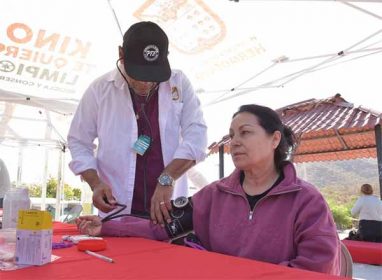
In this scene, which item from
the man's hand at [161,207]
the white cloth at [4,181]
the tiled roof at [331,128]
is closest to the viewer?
the man's hand at [161,207]

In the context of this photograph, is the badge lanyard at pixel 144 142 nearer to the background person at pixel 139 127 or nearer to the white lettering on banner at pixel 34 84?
the background person at pixel 139 127

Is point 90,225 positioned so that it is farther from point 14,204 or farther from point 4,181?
point 4,181

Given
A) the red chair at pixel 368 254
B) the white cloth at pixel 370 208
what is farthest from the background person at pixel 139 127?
the white cloth at pixel 370 208

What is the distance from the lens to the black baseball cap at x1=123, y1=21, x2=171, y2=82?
58.7 inches

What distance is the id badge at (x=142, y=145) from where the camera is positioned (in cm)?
158

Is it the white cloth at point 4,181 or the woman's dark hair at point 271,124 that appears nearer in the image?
the woman's dark hair at point 271,124

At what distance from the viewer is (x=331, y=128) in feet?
19.7

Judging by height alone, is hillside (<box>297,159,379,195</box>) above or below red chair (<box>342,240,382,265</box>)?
above

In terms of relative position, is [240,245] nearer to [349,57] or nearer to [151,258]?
[151,258]

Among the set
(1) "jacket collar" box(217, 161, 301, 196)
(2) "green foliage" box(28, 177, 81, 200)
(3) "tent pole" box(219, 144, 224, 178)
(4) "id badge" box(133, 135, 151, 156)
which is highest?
(3) "tent pole" box(219, 144, 224, 178)

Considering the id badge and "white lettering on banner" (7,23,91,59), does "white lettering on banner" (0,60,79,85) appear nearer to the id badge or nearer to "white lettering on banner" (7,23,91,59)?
"white lettering on banner" (7,23,91,59)

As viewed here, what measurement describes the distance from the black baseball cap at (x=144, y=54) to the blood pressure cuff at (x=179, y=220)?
1.65 ft

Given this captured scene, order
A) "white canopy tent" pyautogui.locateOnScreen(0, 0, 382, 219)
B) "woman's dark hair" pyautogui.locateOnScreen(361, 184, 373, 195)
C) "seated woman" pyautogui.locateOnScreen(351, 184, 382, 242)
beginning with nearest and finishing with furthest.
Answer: "white canopy tent" pyautogui.locateOnScreen(0, 0, 382, 219) → "seated woman" pyautogui.locateOnScreen(351, 184, 382, 242) → "woman's dark hair" pyautogui.locateOnScreen(361, 184, 373, 195)

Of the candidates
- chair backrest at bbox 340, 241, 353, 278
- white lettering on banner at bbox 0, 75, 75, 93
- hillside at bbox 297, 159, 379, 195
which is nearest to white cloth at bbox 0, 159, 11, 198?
white lettering on banner at bbox 0, 75, 75, 93
